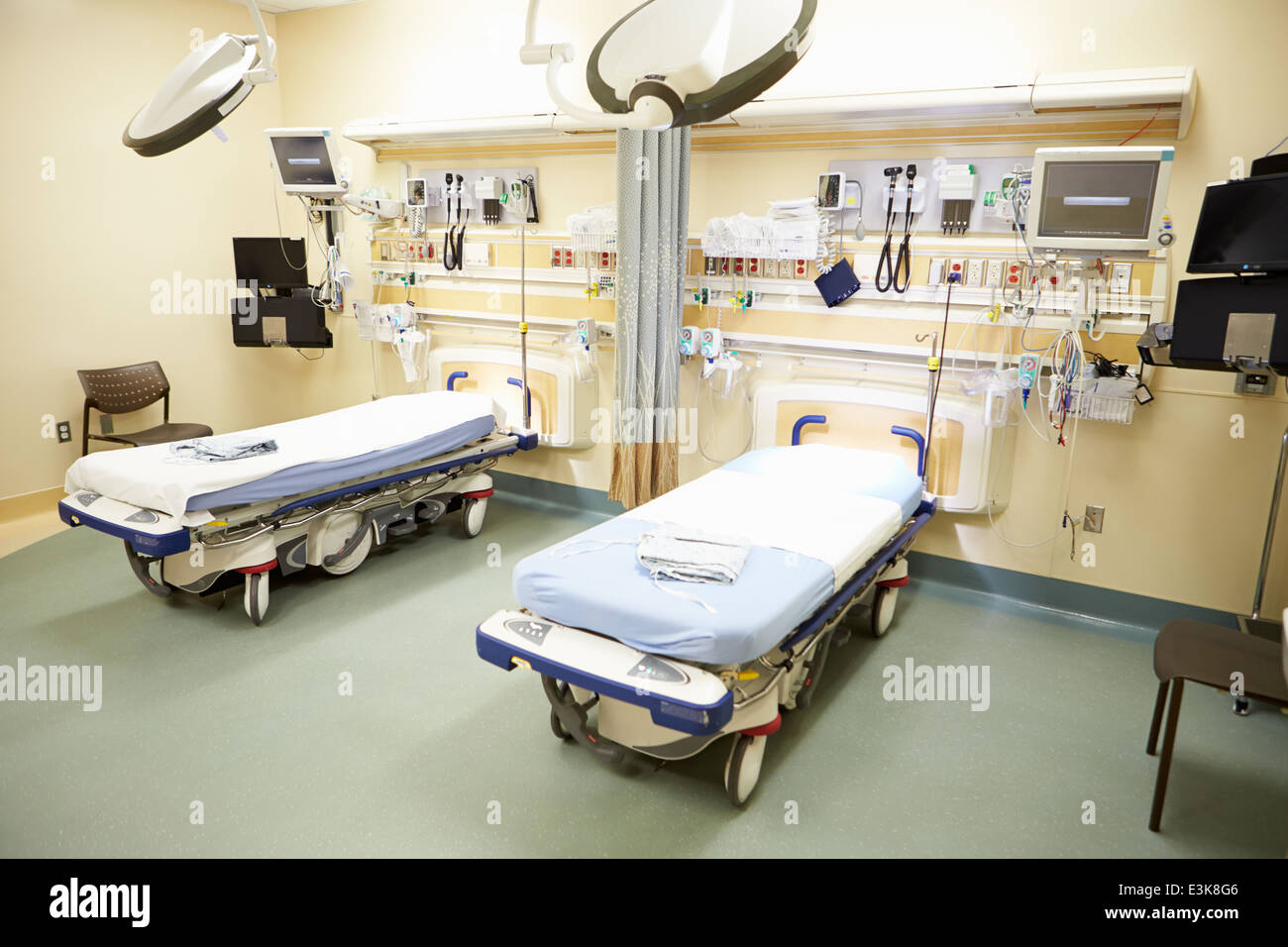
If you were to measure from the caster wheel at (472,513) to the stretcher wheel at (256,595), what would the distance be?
1.26 meters

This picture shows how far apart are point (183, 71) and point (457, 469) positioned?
2.38m

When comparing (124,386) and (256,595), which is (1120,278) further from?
(124,386)

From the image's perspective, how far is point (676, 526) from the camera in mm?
2947

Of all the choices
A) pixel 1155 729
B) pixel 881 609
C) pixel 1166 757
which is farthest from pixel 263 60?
pixel 1155 729

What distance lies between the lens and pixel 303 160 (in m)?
5.04

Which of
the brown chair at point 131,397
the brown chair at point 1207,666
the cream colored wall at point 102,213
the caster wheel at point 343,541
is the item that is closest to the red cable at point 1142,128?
the brown chair at point 1207,666

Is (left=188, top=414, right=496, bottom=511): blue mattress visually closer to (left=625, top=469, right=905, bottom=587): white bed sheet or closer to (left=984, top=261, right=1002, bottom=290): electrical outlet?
(left=625, top=469, right=905, bottom=587): white bed sheet

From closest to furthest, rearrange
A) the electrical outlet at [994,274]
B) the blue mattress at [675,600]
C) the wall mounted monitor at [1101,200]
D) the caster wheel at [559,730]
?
the blue mattress at [675,600] → the caster wheel at [559,730] → the wall mounted monitor at [1101,200] → the electrical outlet at [994,274]

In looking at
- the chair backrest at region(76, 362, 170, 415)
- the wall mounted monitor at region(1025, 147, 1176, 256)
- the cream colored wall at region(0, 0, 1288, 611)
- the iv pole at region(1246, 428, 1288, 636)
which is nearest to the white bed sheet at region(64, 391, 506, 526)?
the cream colored wall at region(0, 0, 1288, 611)

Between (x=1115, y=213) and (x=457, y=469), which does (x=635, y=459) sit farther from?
(x=1115, y=213)

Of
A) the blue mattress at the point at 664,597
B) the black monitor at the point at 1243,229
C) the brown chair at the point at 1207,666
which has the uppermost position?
the black monitor at the point at 1243,229

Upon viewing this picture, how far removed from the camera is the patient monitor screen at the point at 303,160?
498cm

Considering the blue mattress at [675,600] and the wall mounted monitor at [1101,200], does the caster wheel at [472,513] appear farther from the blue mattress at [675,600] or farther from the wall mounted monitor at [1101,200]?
the wall mounted monitor at [1101,200]

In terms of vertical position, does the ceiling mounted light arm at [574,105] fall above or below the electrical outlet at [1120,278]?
above
